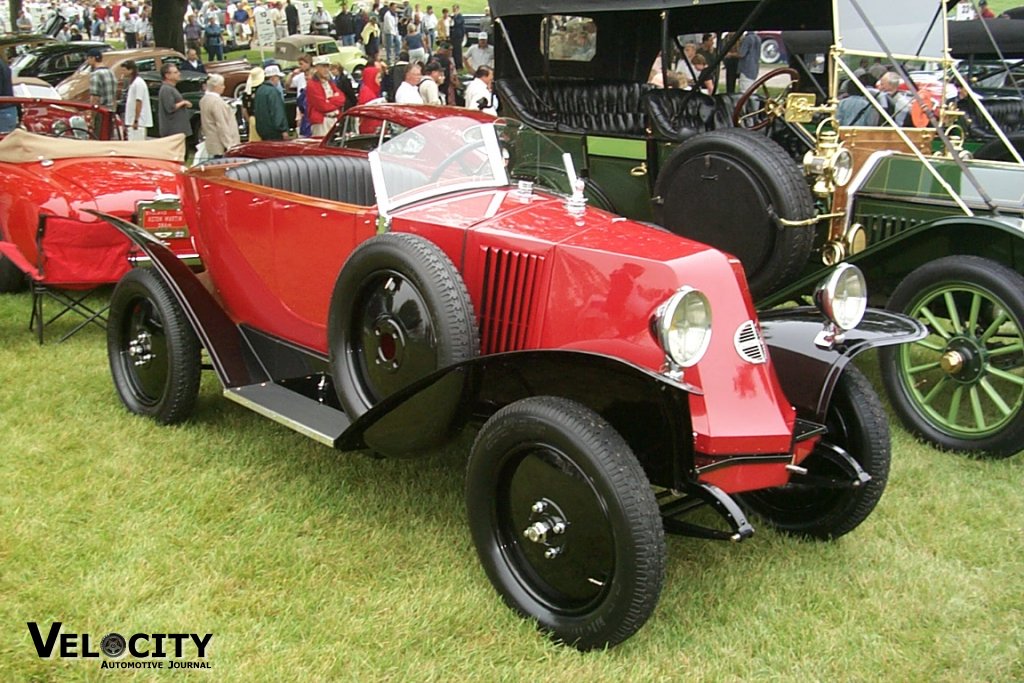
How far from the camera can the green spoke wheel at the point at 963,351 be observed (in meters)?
4.58

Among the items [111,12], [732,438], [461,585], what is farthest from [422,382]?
[111,12]

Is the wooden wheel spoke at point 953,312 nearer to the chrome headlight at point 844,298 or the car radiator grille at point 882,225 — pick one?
the car radiator grille at point 882,225

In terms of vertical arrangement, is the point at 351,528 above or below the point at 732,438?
below

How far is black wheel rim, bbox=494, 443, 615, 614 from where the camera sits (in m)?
2.92

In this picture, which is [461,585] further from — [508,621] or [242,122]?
[242,122]

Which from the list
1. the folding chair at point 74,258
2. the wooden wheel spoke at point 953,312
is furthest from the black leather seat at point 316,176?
the wooden wheel spoke at point 953,312

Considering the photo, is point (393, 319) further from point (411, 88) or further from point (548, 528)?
point (411, 88)

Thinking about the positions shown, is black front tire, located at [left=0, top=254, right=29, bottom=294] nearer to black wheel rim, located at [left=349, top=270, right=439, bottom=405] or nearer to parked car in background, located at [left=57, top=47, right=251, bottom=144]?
black wheel rim, located at [left=349, top=270, right=439, bottom=405]

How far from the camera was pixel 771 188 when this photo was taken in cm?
511

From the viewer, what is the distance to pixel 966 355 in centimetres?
481

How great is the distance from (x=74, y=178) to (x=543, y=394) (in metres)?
4.83

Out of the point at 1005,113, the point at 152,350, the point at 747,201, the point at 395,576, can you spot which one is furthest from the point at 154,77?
the point at 395,576

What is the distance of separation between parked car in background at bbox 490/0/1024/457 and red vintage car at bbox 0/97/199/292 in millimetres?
2990

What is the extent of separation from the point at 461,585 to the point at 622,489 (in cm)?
91
